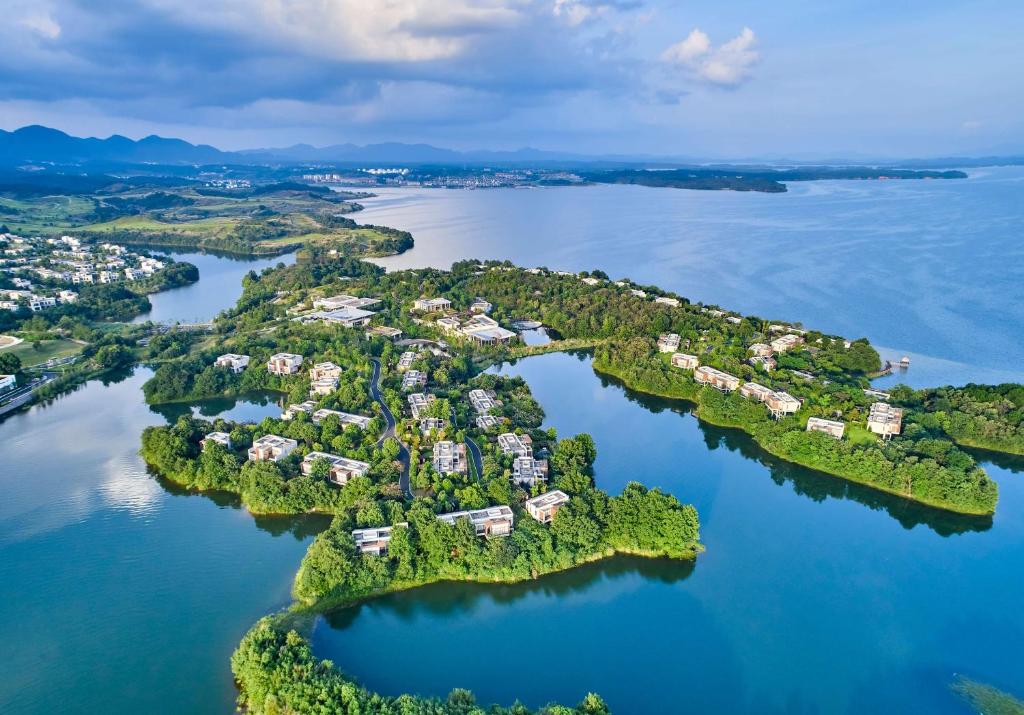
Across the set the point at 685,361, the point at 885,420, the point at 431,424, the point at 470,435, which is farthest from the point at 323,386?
the point at 885,420

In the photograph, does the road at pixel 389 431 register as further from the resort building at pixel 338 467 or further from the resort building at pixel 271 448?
the resort building at pixel 271 448

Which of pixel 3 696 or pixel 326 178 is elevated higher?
pixel 326 178

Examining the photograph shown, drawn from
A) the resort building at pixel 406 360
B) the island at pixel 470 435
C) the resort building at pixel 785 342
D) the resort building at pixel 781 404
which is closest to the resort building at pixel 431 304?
the island at pixel 470 435

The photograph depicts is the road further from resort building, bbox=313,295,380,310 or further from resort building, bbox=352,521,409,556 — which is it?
resort building, bbox=313,295,380,310

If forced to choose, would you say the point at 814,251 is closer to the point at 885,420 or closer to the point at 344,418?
the point at 885,420

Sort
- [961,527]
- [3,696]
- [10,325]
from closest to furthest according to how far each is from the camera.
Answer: [3,696]
[961,527]
[10,325]

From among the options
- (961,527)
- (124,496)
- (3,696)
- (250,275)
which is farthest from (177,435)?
(250,275)

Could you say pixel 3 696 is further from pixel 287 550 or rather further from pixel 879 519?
pixel 879 519
